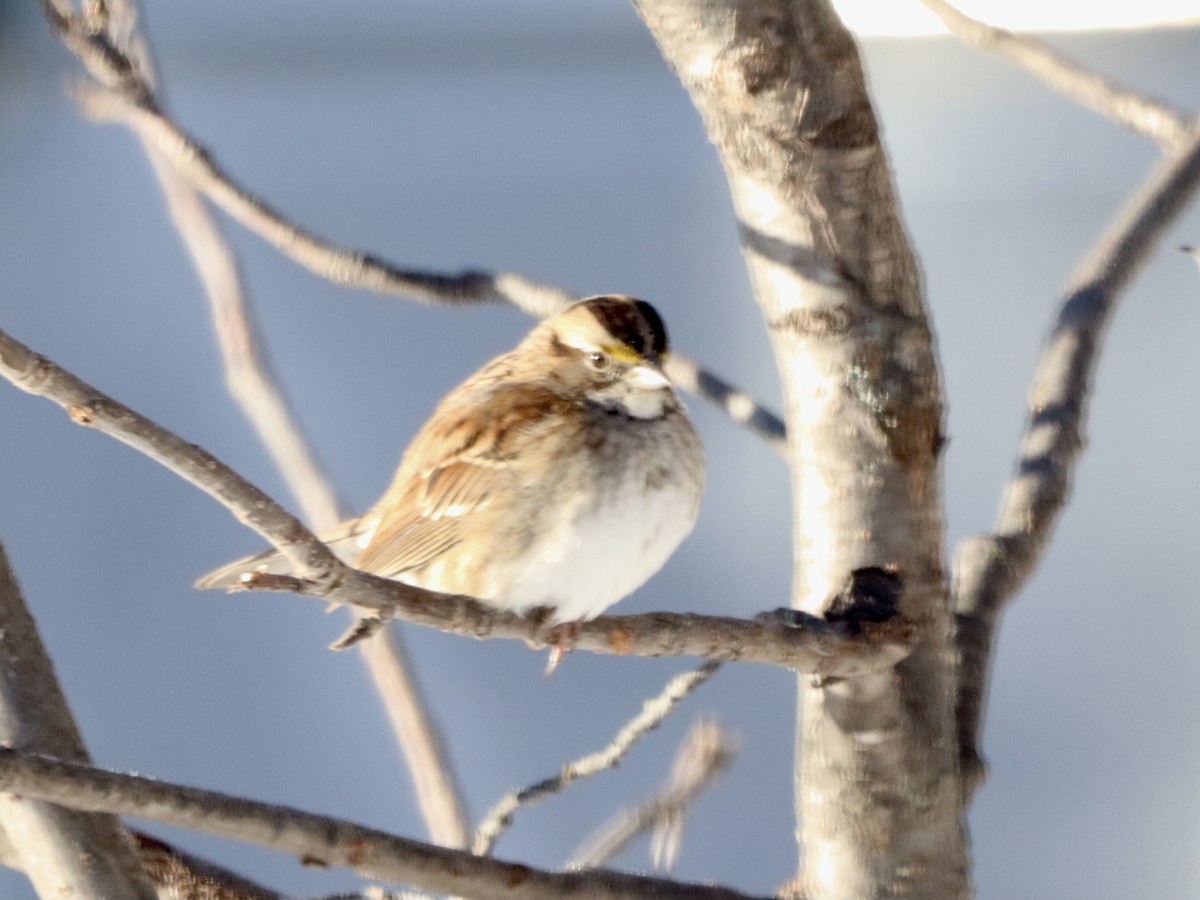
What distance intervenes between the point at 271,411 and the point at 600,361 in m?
0.28

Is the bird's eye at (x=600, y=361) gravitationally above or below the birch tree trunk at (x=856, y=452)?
above

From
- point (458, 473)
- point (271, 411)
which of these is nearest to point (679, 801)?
point (458, 473)

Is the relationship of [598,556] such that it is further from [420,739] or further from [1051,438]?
[1051,438]

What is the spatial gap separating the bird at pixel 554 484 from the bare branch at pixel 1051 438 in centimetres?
23

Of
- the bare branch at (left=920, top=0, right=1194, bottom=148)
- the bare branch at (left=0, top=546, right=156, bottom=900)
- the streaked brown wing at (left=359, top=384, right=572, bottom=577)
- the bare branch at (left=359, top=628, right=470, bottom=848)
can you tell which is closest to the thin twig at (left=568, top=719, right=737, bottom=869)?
the bare branch at (left=359, top=628, right=470, bottom=848)

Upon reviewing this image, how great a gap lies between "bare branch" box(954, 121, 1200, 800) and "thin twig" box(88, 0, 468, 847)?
0.45 metres

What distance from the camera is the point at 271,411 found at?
3.65 ft

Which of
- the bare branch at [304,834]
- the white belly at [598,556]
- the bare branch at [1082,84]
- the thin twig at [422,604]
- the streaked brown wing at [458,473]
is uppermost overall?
the bare branch at [1082,84]

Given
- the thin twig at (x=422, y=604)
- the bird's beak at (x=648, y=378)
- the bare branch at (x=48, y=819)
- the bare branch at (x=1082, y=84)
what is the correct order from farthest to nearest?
the bare branch at (x=1082, y=84)
the bird's beak at (x=648, y=378)
the bare branch at (x=48, y=819)
the thin twig at (x=422, y=604)

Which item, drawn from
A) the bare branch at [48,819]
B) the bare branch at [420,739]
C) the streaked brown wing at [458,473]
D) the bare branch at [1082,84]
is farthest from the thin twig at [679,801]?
the bare branch at [1082,84]

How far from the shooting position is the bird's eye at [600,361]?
1.18 m

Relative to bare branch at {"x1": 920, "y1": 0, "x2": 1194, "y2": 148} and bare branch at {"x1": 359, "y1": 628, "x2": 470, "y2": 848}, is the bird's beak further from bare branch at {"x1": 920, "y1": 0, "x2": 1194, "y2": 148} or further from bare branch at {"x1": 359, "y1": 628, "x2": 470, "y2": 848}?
bare branch at {"x1": 920, "y1": 0, "x2": 1194, "y2": 148}

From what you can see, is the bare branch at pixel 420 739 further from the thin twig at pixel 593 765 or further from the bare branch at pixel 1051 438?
the bare branch at pixel 1051 438

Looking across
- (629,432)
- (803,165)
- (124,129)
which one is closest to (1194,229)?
(629,432)
